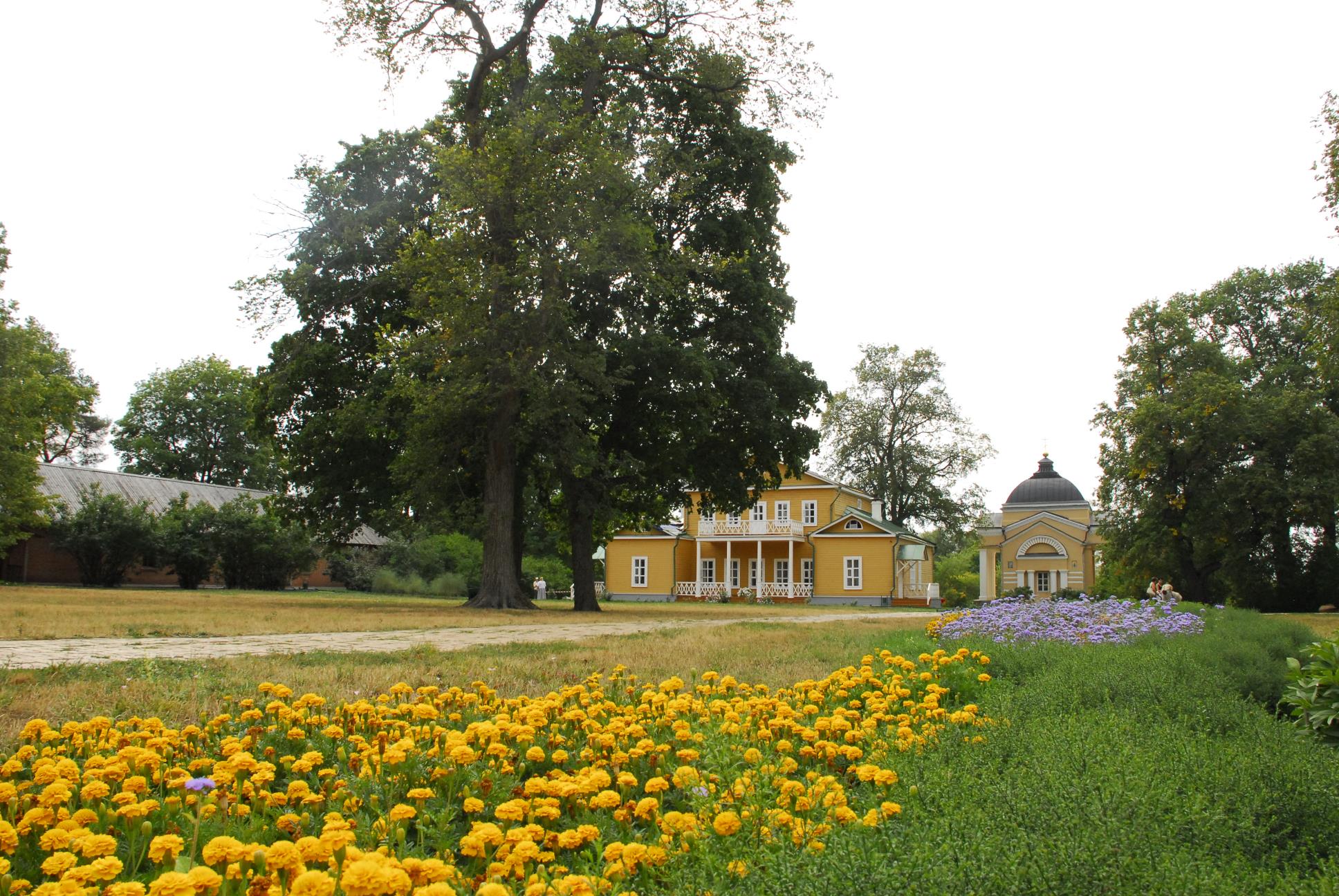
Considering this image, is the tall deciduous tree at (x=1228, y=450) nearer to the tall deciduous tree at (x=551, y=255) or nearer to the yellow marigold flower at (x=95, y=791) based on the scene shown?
the tall deciduous tree at (x=551, y=255)

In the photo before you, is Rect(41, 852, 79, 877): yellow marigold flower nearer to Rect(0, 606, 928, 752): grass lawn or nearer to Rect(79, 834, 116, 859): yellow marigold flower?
Rect(79, 834, 116, 859): yellow marigold flower

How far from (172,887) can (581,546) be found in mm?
Answer: 22851

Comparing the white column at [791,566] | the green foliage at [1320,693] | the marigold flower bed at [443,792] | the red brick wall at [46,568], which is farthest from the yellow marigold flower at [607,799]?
the white column at [791,566]

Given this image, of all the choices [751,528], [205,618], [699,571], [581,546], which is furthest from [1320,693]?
[699,571]

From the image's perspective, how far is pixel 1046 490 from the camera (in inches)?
2363

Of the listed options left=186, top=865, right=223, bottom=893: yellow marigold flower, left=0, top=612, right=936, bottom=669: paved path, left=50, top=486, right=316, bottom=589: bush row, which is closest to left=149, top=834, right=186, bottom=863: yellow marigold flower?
left=186, top=865, right=223, bottom=893: yellow marigold flower

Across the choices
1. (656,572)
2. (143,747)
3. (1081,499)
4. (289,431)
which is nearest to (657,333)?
(289,431)

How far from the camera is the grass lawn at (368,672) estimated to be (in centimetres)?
500

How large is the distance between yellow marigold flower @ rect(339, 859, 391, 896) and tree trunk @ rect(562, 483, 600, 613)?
2180 centimetres

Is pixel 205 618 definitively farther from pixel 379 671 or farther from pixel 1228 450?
pixel 1228 450

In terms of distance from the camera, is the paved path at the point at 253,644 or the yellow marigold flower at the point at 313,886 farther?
the paved path at the point at 253,644

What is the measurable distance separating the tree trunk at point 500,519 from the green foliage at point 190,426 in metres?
43.0

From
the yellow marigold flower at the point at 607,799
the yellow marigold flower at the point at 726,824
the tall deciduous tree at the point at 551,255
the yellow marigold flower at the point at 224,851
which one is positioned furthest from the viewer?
the tall deciduous tree at the point at 551,255

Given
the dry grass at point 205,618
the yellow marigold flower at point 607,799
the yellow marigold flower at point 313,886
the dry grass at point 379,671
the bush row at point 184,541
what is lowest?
the dry grass at point 205,618
